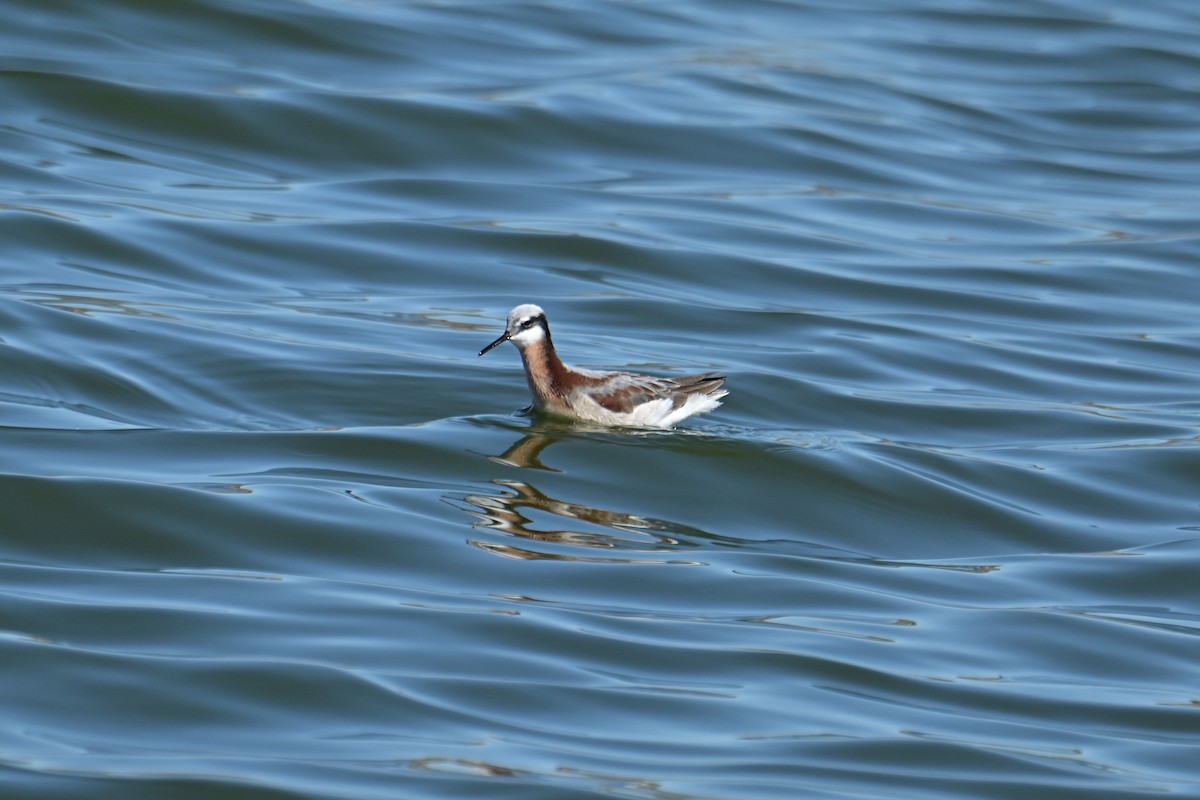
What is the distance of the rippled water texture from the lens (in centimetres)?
745

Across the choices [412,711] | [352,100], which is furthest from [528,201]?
[412,711]

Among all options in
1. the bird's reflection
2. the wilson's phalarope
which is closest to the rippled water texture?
the bird's reflection

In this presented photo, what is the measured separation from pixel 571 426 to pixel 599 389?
308 millimetres

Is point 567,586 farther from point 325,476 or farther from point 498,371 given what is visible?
point 498,371

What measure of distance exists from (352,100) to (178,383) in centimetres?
862

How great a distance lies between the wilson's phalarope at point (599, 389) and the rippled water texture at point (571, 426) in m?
0.17

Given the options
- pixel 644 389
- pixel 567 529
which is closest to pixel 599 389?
pixel 644 389

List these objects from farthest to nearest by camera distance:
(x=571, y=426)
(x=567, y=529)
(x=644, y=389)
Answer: (x=571, y=426), (x=644, y=389), (x=567, y=529)

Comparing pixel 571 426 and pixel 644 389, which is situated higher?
pixel 644 389

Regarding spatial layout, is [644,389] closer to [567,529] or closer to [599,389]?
[599,389]

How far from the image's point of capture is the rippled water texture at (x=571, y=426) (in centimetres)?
745

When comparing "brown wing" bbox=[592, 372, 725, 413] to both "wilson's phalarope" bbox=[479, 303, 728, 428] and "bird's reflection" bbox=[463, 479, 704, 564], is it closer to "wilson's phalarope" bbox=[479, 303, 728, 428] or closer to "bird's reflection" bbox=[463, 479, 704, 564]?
"wilson's phalarope" bbox=[479, 303, 728, 428]

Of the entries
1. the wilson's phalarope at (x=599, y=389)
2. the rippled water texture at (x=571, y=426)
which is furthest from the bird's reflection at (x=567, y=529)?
the wilson's phalarope at (x=599, y=389)

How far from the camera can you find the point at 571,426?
12.1 metres
